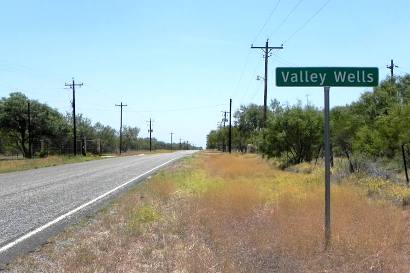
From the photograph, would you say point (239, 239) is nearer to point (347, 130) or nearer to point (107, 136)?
point (347, 130)

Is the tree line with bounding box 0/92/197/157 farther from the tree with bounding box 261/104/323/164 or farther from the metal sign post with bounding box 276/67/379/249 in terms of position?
the metal sign post with bounding box 276/67/379/249

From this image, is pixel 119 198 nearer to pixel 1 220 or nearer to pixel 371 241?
pixel 1 220

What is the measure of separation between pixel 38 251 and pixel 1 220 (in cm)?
394

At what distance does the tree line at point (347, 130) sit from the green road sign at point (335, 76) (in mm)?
8590

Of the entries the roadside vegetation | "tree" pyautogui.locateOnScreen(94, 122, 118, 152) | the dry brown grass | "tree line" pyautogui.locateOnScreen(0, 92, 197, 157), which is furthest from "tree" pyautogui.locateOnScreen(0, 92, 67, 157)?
the roadside vegetation

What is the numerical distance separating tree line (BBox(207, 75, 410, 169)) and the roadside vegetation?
19.2ft

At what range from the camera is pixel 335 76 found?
8125 millimetres

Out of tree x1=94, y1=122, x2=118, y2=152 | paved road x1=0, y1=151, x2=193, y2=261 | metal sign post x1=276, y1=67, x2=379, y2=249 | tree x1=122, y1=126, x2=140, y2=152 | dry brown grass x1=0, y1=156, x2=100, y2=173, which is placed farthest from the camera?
tree x1=122, y1=126, x2=140, y2=152

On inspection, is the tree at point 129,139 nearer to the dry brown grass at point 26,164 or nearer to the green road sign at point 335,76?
the dry brown grass at point 26,164

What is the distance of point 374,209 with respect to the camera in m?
10.4

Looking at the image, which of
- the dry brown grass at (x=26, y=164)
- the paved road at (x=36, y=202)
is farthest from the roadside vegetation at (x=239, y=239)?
the dry brown grass at (x=26, y=164)

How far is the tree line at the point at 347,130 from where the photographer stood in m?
18.1

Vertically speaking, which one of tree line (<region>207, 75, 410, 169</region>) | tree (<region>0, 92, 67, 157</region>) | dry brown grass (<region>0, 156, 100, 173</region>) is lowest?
dry brown grass (<region>0, 156, 100, 173</region>)

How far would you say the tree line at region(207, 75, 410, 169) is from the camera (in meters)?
18.1
